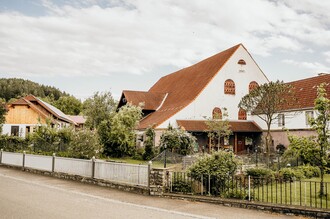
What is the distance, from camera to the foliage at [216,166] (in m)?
12.7

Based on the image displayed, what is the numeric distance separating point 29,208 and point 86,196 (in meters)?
2.90

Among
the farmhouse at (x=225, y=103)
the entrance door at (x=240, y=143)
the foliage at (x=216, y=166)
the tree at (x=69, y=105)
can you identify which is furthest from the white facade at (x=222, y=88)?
the tree at (x=69, y=105)

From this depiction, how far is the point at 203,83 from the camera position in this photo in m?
34.2

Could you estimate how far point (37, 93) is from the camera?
419 feet

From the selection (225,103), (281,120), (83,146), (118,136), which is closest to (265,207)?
(83,146)

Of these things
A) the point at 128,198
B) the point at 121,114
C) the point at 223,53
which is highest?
the point at 223,53

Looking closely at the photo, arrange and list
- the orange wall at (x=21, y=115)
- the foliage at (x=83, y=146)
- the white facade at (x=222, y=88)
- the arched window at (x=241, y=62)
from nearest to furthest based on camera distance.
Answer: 1. the foliage at (x=83, y=146)
2. the white facade at (x=222, y=88)
3. the arched window at (x=241, y=62)
4. the orange wall at (x=21, y=115)

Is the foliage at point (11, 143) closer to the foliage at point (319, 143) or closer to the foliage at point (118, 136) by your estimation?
the foliage at point (118, 136)

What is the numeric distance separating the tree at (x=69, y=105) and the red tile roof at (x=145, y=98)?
247 ft

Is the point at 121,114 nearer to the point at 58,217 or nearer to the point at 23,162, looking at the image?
the point at 23,162

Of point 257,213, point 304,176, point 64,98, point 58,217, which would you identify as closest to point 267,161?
point 304,176

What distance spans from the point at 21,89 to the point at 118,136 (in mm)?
109885

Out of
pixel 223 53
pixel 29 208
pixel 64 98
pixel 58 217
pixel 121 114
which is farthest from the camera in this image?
pixel 64 98

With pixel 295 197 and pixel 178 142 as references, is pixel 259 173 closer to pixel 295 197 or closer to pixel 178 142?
pixel 295 197
